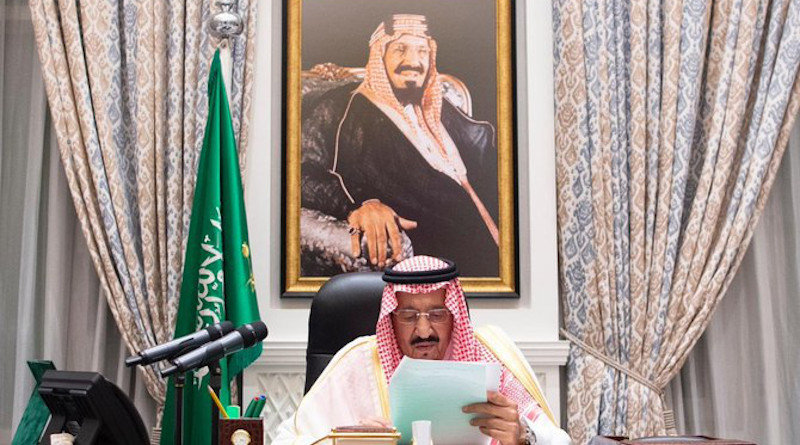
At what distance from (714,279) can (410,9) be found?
180 cm

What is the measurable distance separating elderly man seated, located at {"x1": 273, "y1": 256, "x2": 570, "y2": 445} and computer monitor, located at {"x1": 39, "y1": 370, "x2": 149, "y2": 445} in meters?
0.79

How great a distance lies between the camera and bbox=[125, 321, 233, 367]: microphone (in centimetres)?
199

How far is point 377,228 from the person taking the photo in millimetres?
3951

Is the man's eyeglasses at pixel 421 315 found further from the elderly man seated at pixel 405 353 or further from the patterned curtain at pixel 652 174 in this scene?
the patterned curtain at pixel 652 174

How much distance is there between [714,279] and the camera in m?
3.89

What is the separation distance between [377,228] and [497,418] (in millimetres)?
1643

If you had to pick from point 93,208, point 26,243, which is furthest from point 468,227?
point 26,243

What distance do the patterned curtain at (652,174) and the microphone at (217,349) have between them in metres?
2.07

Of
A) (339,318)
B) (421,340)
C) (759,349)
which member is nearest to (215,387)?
(421,340)

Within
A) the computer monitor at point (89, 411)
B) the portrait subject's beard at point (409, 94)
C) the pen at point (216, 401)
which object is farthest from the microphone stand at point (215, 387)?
the portrait subject's beard at point (409, 94)

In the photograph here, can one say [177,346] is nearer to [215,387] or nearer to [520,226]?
[215,387]

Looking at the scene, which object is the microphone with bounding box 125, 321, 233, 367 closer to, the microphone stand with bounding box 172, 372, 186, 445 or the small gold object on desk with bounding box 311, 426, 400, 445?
the microphone stand with bounding box 172, 372, 186, 445

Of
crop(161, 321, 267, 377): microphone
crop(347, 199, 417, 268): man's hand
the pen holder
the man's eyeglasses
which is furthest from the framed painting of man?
the pen holder

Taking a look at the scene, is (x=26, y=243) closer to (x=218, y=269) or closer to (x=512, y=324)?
(x=218, y=269)
